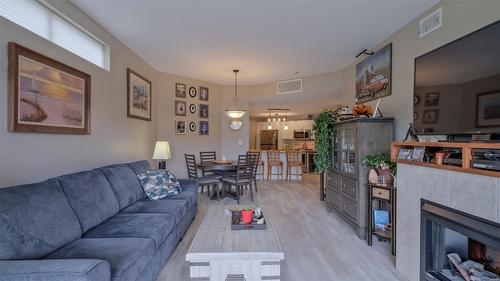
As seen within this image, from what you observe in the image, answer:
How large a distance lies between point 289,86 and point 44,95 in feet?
16.2

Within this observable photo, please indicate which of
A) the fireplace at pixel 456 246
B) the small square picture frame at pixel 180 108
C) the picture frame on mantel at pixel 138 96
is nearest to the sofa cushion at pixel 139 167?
the picture frame on mantel at pixel 138 96

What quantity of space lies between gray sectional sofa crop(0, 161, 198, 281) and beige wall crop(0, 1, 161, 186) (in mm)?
356

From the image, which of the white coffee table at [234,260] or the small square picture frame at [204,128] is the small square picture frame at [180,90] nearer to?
the small square picture frame at [204,128]

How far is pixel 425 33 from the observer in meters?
2.78

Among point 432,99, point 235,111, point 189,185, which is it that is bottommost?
point 189,185

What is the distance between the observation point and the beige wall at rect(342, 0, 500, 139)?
2.15m

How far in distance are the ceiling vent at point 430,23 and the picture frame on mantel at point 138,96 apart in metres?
4.12

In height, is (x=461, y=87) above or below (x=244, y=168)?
above

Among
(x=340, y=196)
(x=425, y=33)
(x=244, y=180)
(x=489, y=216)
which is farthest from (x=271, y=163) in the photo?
(x=489, y=216)

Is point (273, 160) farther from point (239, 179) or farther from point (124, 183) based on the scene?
point (124, 183)

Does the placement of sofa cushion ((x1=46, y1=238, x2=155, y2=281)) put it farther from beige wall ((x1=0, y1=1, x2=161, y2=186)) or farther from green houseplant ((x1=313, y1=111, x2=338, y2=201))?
green houseplant ((x1=313, y1=111, x2=338, y2=201))

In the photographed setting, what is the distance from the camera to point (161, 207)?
271 centimetres

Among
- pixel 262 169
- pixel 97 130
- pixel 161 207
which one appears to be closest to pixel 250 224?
pixel 161 207

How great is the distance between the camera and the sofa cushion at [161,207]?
8.57 feet
